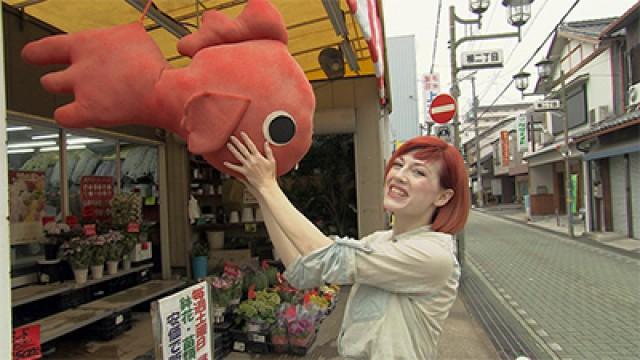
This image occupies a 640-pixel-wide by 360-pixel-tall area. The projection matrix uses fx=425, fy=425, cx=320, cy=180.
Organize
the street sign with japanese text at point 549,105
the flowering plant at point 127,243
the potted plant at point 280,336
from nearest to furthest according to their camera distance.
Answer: the potted plant at point 280,336 < the flowering plant at point 127,243 < the street sign with japanese text at point 549,105

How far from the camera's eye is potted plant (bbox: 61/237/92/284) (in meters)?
4.80

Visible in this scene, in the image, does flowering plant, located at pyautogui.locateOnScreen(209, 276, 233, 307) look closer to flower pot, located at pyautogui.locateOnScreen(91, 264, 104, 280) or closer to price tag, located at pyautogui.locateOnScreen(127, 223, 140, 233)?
flower pot, located at pyautogui.locateOnScreen(91, 264, 104, 280)

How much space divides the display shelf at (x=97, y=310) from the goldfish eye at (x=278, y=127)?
3780 mm

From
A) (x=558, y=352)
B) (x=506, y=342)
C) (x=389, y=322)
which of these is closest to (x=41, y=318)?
(x=389, y=322)

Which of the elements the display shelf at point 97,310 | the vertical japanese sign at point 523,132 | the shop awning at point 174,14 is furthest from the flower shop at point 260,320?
the vertical japanese sign at point 523,132

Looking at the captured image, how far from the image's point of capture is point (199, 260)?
300 inches

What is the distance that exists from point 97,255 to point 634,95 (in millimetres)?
14426

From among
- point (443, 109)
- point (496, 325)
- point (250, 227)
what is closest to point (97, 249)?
point (250, 227)

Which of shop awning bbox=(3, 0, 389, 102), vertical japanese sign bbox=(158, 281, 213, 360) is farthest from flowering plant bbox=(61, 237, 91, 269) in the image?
vertical japanese sign bbox=(158, 281, 213, 360)

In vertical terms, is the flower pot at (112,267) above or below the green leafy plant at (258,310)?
above

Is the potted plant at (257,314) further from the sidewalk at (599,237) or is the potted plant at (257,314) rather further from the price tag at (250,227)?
the sidewalk at (599,237)

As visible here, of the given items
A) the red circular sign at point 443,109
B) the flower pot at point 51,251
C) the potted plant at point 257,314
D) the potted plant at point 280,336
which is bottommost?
the potted plant at point 280,336

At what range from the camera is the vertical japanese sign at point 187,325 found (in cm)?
240

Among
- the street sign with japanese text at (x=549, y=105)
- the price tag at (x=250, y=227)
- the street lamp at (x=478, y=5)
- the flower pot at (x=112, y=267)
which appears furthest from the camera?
the street sign with japanese text at (x=549, y=105)
